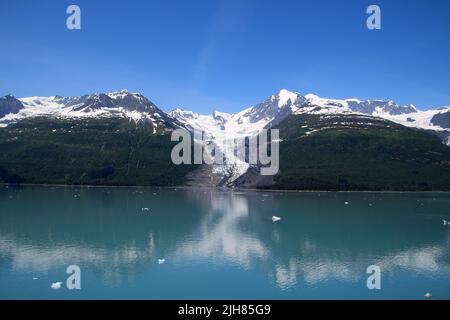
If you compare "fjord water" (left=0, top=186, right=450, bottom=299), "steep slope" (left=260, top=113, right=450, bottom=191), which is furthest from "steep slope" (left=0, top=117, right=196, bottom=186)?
"fjord water" (left=0, top=186, right=450, bottom=299)

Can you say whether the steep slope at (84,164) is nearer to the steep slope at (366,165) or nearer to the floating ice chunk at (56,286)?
the steep slope at (366,165)

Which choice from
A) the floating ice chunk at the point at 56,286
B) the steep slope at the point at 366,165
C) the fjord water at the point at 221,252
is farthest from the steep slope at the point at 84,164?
the floating ice chunk at the point at 56,286

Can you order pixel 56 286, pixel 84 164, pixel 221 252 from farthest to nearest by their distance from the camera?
pixel 84 164
pixel 221 252
pixel 56 286

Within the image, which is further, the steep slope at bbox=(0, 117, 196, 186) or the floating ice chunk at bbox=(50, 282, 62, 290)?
the steep slope at bbox=(0, 117, 196, 186)

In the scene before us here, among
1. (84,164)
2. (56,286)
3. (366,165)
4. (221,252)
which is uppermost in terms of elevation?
(84,164)

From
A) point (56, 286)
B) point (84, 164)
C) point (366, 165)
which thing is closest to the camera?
point (56, 286)

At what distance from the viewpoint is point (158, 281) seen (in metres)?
40.8

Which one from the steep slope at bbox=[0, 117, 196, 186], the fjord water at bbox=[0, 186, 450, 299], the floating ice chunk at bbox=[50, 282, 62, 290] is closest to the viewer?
the floating ice chunk at bbox=[50, 282, 62, 290]

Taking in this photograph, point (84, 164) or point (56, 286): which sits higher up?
point (84, 164)

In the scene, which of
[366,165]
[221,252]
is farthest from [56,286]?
[366,165]

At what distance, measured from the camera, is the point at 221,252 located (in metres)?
53.0

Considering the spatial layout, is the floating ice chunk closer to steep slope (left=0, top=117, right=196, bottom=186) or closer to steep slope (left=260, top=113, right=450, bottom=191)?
steep slope (left=260, top=113, right=450, bottom=191)

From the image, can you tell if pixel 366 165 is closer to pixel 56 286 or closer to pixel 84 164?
pixel 84 164

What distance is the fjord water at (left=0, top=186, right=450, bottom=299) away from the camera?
38.3 m
